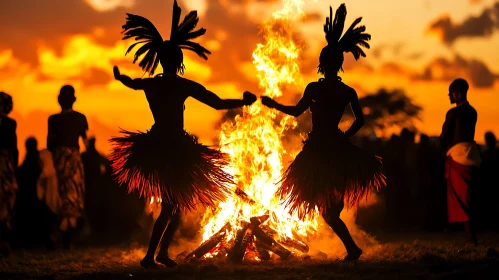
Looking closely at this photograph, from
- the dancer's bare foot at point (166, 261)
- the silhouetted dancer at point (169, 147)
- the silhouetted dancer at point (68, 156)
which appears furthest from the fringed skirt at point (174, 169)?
the silhouetted dancer at point (68, 156)

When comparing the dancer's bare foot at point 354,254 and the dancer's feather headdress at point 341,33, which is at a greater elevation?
the dancer's feather headdress at point 341,33

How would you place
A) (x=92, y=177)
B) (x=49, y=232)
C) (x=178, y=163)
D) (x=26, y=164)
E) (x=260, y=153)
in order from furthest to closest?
(x=92, y=177) < (x=26, y=164) < (x=49, y=232) < (x=260, y=153) < (x=178, y=163)

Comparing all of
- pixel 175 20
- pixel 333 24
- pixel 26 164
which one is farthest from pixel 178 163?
pixel 26 164

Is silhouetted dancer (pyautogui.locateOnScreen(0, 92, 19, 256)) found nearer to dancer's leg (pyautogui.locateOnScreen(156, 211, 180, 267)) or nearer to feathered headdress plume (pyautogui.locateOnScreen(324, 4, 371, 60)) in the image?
dancer's leg (pyautogui.locateOnScreen(156, 211, 180, 267))

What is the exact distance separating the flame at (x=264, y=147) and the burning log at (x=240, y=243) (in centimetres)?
18

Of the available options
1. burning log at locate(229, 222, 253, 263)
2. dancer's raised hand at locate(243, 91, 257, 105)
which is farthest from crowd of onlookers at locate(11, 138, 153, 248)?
dancer's raised hand at locate(243, 91, 257, 105)

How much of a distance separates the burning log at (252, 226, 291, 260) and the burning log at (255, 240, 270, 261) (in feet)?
0.15

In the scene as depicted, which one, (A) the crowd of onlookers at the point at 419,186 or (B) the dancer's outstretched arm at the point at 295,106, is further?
(A) the crowd of onlookers at the point at 419,186

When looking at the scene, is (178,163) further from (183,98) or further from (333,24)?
(333,24)

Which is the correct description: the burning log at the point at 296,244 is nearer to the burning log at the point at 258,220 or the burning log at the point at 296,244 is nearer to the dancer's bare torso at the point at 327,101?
the burning log at the point at 258,220

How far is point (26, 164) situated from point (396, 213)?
298 inches

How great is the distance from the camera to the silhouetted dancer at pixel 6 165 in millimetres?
12359

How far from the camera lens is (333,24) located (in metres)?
10.7

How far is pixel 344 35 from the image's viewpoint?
10.7 metres
